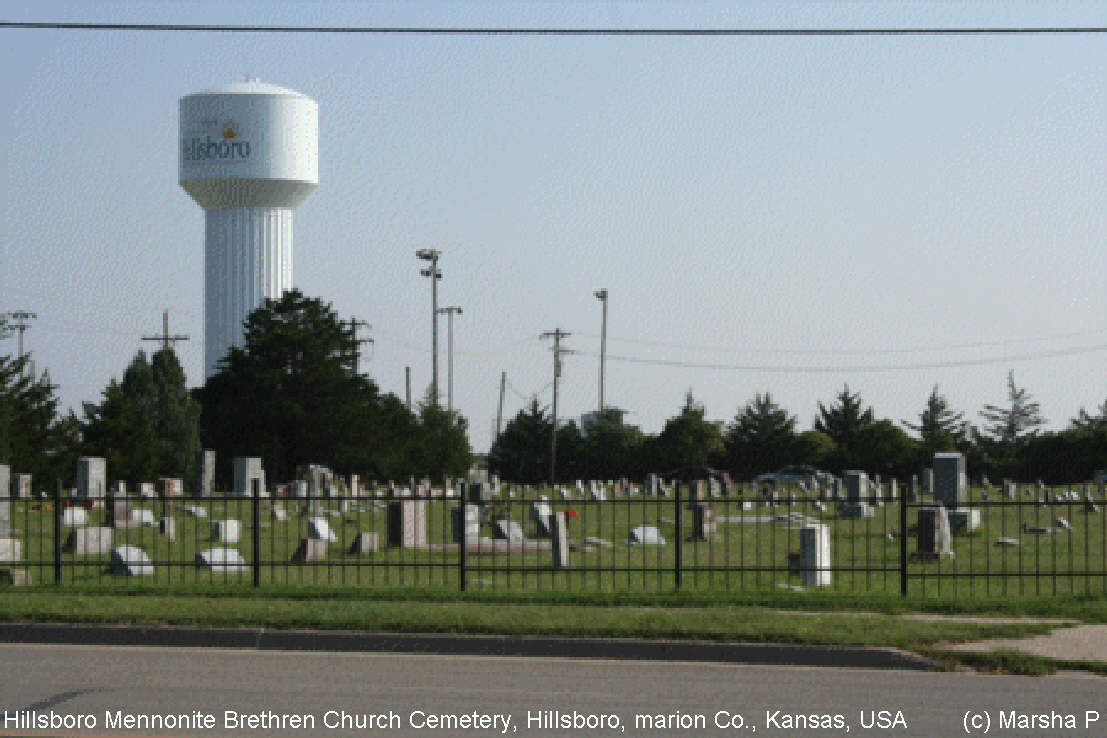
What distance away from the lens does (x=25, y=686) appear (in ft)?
37.6

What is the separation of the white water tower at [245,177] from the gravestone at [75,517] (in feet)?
168

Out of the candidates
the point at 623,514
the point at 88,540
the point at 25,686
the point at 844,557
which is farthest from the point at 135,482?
the point at 25,686

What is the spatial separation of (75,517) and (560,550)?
1486 cm

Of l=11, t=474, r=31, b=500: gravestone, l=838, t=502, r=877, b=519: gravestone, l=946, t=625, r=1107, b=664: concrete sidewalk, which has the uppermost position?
l=11, t=474, r=31, b=500: gravestone

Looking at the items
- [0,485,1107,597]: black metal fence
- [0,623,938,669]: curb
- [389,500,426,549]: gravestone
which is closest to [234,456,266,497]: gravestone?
[0,485,1107,597]: black metal fence

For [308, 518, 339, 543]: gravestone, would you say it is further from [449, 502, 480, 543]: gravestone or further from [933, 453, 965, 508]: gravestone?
[933, 453, 965, 508]: gravestone

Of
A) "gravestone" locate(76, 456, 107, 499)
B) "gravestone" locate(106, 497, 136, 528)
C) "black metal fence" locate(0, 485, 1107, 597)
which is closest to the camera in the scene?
"black metal fence" locate(0, 485, 1107, 597)

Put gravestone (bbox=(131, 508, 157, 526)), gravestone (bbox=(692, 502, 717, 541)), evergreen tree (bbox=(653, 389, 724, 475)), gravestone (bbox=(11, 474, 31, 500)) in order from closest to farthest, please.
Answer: gravestone (bbox=(692, 502, 717, 541)) < gravestone (bbox=(131, 508, 157, 526)) < gravestone (bbox=(11, 474, 31, 500)) < evergreen tree (bbox=(653, 389, 724, 475))

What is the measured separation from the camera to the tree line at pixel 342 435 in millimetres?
59219

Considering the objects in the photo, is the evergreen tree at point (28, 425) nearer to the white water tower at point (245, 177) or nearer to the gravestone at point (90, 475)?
the gravestone at point (90, 475)

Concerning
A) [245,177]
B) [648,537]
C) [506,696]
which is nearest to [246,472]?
[648,537]

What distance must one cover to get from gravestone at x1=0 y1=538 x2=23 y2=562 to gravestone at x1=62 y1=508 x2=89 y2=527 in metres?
7.14

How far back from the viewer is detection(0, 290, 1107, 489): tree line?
59219 millimetres

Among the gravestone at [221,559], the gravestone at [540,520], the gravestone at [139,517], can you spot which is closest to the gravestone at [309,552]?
the gravestone at [221,559]
